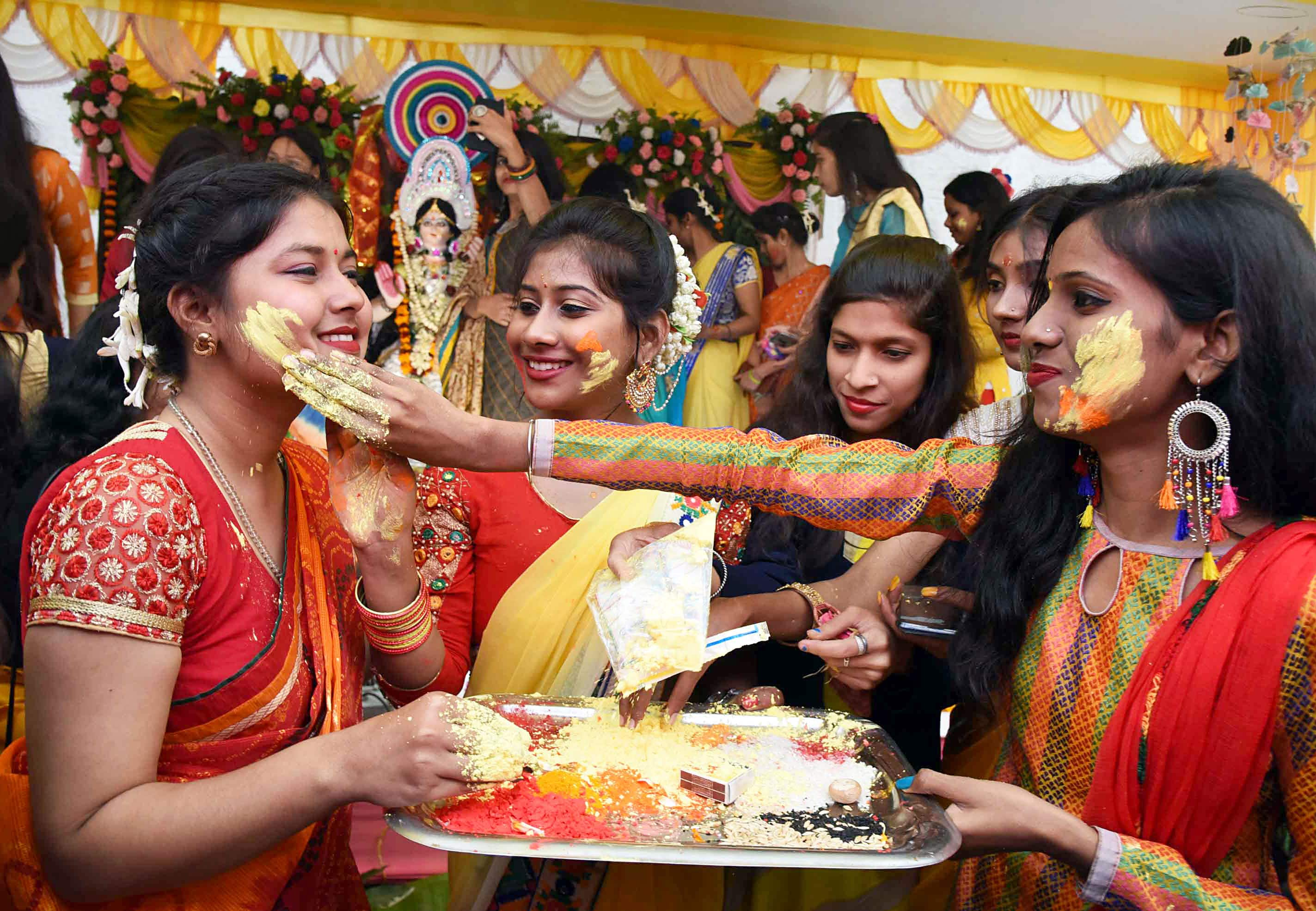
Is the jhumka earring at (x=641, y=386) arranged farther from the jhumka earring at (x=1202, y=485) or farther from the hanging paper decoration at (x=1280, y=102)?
the hanging paper decoration at (x=1280, y=102)

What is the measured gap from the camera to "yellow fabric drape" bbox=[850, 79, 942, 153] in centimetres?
713

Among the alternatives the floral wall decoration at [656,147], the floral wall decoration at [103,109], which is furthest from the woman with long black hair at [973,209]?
the floral wall decoration at [103,109]

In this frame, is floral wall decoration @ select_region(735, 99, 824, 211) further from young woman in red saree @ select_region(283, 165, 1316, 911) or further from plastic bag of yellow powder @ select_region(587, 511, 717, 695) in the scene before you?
plastic bag of yellow powder @ select_region(587, 511, 717, 695)

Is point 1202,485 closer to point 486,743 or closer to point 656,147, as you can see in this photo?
point 486,743

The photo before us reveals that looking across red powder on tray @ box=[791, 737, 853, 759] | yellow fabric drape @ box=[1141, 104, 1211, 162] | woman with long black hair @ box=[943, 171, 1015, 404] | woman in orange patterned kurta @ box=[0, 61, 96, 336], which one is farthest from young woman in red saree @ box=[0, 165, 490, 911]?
yellow fabric drape @ box=[1141, 104, 1211, 162]

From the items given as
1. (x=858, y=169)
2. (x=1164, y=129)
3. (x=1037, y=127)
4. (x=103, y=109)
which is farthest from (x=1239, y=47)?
(x=103, y=109)

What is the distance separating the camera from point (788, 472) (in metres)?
2.20

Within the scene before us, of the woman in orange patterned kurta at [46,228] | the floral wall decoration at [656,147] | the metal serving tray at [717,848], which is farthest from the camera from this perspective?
the floral wall decoration at [656,147]

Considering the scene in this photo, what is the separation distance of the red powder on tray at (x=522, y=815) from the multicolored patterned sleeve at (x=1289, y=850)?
2.94 ft

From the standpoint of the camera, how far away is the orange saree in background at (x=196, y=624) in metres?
1.67

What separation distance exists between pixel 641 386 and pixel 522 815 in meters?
1.39

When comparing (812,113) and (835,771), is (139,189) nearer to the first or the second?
(812,113)

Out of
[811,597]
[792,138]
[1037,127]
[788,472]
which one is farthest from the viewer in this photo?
[1037,127]

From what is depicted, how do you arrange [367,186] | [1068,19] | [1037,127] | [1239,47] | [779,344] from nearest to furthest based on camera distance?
[1239,47]
[367,186]
[1068,19]
[779,344]
[1037,127]
